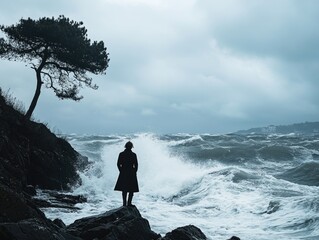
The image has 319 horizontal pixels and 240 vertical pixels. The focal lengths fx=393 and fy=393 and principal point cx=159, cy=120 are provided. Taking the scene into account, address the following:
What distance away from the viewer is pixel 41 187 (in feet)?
46.8

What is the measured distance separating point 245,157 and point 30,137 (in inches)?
792

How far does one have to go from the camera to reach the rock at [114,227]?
6980 millimetres

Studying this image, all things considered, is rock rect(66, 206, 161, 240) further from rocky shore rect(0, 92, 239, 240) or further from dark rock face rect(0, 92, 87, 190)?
dark rock face rect(0, 92, 87, 190)

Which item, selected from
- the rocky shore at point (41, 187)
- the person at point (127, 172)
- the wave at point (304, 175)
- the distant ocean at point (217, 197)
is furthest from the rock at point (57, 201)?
the wave at point (304, 175)

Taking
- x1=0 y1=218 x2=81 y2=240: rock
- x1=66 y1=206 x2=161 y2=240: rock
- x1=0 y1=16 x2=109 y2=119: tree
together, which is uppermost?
x1=0 y1=16 x2=109 y2=119: tree

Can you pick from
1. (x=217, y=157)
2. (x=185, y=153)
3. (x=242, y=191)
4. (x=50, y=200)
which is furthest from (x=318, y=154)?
(x=50, y=200)

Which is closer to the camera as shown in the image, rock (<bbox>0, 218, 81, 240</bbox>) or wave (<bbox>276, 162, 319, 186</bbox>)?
rock (<bbox>0, 218, 81, 240</bbox>)

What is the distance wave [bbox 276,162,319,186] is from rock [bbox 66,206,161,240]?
1263cm

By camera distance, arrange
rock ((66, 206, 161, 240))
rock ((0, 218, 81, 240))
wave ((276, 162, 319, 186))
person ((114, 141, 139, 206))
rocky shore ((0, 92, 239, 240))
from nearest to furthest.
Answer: rock ((0, 218, 81, 240))
rocky shore ((0, 92, 239, 240))
rock ((66, 206, 161, 240))
person ((114, 141, 139, 206))
wave ((276, 162, 319, 186))

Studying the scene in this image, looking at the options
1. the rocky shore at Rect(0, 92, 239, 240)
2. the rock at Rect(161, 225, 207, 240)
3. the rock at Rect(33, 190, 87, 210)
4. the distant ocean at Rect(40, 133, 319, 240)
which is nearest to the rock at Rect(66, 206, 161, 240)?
the rocky shore at Rect(0, 92, 239, 240)

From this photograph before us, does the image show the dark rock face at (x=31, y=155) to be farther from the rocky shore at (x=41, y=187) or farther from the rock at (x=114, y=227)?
the rock at (x=114, y=227)

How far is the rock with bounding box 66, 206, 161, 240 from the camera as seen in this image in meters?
6.98

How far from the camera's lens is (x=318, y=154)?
108 ft

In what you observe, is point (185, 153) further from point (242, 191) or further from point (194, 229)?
point (194, 229)
